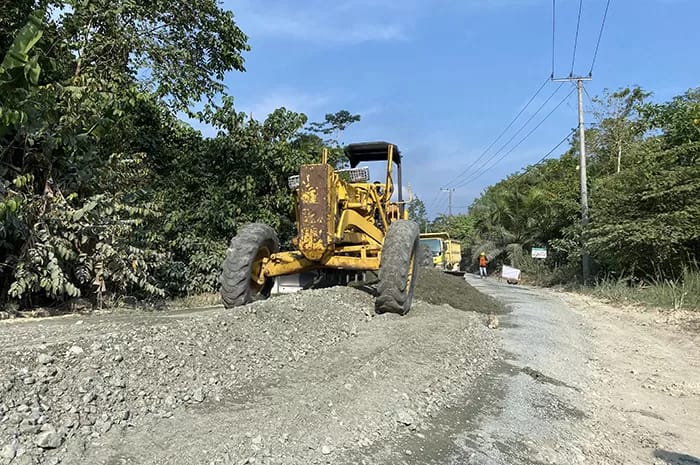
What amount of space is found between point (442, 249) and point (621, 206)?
32.0 feet

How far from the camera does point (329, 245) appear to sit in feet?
22.7

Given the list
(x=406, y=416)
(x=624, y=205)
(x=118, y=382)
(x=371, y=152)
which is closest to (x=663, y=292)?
(x=624, y=205)

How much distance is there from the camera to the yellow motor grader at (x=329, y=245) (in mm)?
6891

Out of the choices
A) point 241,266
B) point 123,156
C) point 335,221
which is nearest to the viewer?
point 335,221

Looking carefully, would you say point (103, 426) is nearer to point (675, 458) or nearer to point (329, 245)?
point (675, 458)

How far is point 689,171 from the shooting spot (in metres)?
13.8

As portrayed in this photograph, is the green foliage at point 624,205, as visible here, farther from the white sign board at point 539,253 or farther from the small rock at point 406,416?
the small rock at point 406,416

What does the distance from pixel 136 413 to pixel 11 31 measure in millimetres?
8344

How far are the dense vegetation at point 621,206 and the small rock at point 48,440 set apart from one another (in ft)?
45.5

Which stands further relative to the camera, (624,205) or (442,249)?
(442,249)

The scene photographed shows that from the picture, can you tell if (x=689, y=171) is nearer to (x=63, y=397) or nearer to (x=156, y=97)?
(x=156, y=97)

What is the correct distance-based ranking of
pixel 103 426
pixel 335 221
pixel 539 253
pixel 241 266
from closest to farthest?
pixel 103 426 < pixel 335 221 < pixel 241 266 < pixel 539 253

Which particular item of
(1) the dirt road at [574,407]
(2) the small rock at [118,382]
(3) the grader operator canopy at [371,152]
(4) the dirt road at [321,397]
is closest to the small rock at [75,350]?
(4) the dirt road at [321,397]

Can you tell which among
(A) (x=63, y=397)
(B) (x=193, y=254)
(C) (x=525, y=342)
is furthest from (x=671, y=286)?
(A) (x=63, y=397)
